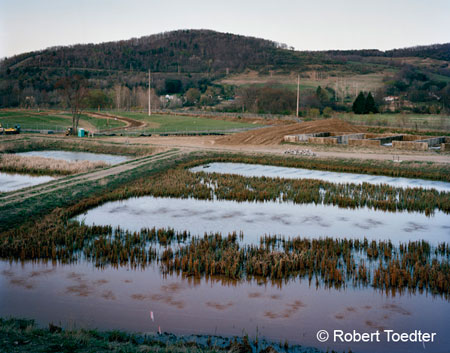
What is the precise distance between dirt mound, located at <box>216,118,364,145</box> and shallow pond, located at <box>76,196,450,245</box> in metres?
21.7

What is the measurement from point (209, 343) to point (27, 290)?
4664mm

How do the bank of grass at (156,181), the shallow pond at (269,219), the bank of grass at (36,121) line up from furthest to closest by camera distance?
the bank of grass at (36,121), the bank of grass at (156,181), the shallow pond at (269,219)

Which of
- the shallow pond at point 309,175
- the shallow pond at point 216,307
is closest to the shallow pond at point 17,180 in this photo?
the shallow pond at point 309,175

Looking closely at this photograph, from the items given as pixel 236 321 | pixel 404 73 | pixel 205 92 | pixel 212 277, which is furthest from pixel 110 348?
pixel 404 73

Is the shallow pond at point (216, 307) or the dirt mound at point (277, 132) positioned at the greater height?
the dirt mound at point (277, 132)

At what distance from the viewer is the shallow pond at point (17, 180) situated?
72.1 ft

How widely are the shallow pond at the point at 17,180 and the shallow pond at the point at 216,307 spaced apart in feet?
37.2

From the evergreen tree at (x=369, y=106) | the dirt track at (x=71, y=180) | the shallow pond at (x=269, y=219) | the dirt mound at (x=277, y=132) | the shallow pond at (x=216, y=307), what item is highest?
the evergreen tree at (x=369, y=106)

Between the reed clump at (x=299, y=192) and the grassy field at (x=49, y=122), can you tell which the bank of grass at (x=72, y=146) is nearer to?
the reed clump at (x=299, y=192)

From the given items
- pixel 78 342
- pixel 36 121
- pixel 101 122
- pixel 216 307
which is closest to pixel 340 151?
pixel 216 307

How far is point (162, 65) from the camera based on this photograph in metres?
Answer: 178

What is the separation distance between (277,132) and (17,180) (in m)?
24.8

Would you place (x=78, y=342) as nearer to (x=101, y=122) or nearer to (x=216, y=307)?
(x=216, y=307)

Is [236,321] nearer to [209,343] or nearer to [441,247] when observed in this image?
[209,343]
